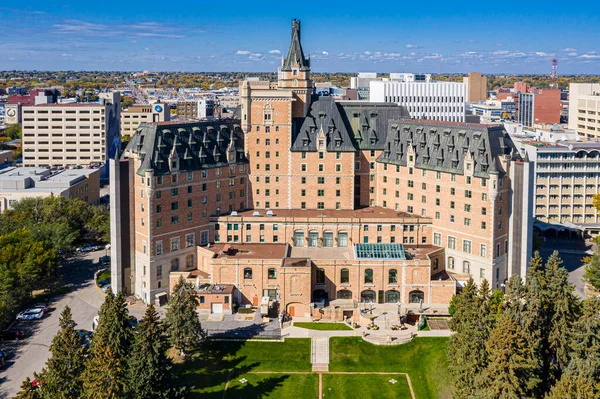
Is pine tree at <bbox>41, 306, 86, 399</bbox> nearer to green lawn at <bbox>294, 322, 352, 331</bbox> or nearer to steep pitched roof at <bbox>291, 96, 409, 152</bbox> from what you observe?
green lawn at <bbox>294, 322, 352, 331</bbox>

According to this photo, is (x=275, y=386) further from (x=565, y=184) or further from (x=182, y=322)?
(x=565, y=184)

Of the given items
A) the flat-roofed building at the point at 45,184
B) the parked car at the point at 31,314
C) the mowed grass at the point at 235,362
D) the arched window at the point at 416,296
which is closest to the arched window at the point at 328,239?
the arched window at the point at 416,296

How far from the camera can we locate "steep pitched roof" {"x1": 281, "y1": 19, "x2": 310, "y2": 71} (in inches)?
5330

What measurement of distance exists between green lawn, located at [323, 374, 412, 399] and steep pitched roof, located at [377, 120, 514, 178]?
41.7 metres

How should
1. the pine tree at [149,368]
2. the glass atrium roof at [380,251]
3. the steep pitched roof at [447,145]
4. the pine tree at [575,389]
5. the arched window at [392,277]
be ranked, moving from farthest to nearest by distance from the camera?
the steep pitched roof at [447,145] → the glass atrium roof at [380,251] → the arched window at [392,277] → the pine tree at [149,368] → the pine tree at [575,389]

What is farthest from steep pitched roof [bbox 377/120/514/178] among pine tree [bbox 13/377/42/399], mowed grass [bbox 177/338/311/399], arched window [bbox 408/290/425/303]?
pine tree [bbox 13/377/42/399]

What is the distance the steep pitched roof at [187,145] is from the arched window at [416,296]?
4210 centimetres

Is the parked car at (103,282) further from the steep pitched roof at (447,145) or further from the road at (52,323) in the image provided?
the steep pitched roof at (447,145)

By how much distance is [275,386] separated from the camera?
9044cm

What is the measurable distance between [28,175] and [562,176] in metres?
141

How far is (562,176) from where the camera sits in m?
171

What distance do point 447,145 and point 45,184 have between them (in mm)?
106311

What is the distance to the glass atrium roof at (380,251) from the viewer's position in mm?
115125

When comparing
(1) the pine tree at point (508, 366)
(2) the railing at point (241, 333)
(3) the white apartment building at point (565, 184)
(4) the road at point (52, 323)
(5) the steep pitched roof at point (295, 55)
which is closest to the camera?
(1) the pine tree at point (508, 366)
